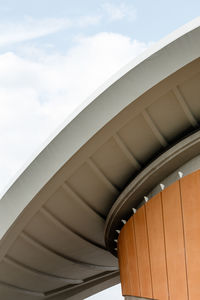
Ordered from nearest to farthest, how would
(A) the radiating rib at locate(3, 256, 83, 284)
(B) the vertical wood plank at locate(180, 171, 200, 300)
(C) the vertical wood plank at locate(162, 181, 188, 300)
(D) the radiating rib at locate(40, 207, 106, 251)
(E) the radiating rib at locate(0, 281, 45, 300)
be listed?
1. (B) the vertical wood plank at locate(180, 171, 200, 300)
2. (C) the vertical wood plank at locate(162, 181, 188, 300)
3. (D) the radiating rib at locate(40, 207, 106, 251)
4. (A) the radiating rib at locate(3, 256, 83, 284)
5. (E) the radiating rib at locate(0, 281, 45, 300)

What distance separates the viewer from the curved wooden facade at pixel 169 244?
414 inches

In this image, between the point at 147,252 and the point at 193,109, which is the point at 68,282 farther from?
the point at 193,109

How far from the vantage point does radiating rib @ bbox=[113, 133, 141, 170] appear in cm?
1179

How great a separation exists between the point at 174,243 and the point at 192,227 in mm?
637

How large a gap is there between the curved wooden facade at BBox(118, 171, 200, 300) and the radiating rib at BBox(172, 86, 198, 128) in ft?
4.12

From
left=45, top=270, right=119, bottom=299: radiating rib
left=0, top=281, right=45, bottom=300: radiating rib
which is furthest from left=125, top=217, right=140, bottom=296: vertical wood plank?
left=45, top=270, right=119, bottom=299: radiating rib

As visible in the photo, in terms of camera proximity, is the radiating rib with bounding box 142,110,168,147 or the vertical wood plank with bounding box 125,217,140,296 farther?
the vertical wood plank with bounding box 125,217,140,296

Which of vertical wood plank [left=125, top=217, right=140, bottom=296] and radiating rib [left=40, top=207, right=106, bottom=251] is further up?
radiating rib [left=40, top=207, right=106, bottom=251]

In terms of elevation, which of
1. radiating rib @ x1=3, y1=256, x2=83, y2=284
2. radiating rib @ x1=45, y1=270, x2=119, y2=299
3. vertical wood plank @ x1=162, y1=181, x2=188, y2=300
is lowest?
vertical wood plank @ x1=162, y1=181, x2=188, y2=300

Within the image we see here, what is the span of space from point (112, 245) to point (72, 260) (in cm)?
199

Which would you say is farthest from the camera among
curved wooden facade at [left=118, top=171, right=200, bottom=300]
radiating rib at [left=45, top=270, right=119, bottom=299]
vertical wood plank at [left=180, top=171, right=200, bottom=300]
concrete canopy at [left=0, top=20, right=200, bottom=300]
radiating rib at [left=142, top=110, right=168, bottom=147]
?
radiating rib at [left=45, top=270, right=119, bottom=299]

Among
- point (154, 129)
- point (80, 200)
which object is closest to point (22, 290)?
point (80, 200)

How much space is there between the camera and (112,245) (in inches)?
669

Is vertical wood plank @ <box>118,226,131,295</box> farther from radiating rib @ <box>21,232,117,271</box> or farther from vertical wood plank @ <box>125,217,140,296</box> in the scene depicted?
radiating rib @ <box>21,232,117,271</box>
